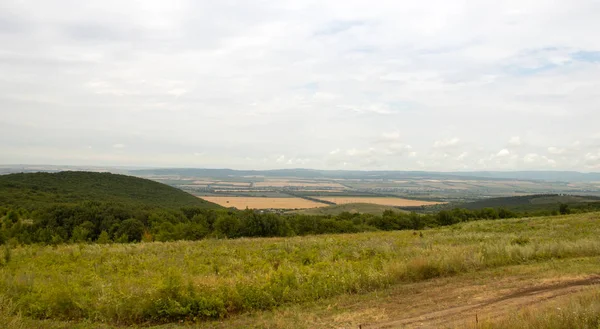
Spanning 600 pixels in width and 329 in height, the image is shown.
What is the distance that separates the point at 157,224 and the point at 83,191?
38740mm

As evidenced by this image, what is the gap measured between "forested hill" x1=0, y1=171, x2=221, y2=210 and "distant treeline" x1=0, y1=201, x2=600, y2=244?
9324 millimetres

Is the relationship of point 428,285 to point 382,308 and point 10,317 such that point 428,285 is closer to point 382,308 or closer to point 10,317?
point 382,308

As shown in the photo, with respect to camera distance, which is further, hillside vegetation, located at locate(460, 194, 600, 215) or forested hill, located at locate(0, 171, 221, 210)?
Result: forested hill, located at locate(0, 171, 221, 210)

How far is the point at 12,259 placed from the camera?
1847cm

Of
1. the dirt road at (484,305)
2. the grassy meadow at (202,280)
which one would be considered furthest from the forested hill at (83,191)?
the dirt road at (484,305)

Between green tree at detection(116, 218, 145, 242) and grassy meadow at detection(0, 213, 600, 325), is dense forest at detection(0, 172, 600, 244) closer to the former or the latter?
green tree at detection(116, 218, 145, 242)

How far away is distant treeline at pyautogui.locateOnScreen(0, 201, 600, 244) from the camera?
39.8 meters

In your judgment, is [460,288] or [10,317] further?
[460,288]

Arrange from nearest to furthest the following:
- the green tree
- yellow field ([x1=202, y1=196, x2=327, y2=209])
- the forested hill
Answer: the green tree < the forested hill < yellow field ([x1=202, y1=196, x2=327, y2=209])

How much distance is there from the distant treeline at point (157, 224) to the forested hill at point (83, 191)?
9.32 metres

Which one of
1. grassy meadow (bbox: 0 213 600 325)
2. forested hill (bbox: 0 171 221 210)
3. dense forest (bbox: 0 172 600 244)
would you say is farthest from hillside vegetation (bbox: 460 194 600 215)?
forested hill (bbox: 0 171 221 210)

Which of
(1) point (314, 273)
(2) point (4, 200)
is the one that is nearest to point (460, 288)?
(1) point (314, 273)

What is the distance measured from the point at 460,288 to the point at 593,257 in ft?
23.6

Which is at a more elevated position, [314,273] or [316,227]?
[314,273]
